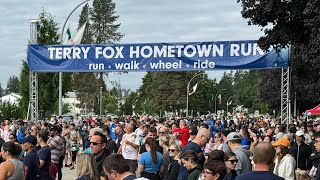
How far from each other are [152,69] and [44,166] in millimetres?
14487

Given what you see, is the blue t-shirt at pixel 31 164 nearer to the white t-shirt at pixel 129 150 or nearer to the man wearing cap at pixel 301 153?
the white t-shirt at pixel 129 150

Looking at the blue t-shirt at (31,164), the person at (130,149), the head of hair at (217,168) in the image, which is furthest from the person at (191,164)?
the person at (130,149)

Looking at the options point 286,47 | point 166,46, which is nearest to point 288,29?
point 286,47

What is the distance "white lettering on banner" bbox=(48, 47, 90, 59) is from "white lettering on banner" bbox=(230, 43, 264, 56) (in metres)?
6.24

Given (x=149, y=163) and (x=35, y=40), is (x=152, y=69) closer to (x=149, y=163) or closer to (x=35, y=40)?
(x=35, y=40)

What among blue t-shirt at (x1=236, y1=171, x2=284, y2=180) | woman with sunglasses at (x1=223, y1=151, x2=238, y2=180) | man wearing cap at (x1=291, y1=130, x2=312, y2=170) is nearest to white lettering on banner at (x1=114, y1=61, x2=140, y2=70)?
man wearing cap at (x1=291, y1=130, x2=312, y2=170)

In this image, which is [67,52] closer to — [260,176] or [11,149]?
[11,149]

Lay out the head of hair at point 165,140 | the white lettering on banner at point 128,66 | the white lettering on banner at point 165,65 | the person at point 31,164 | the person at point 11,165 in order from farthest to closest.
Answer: the white lettering on banner at point 128,66 → the white lettering on banner at point 165,65 → the head of hair at point 165,140 → the person at point 31,164 → the person at point 11,165

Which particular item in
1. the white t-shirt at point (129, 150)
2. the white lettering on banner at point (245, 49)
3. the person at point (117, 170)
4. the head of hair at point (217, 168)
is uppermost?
the white lettering on banner at point (245, 49)

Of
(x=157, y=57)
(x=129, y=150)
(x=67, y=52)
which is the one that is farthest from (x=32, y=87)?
(x=129, y=150)

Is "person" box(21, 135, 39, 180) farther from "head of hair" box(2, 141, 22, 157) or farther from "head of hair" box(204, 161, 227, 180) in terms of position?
"head of hair" box(204, 161, 227, 180)

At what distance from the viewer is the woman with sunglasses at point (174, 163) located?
8.49 meters

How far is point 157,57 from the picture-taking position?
23531 mm

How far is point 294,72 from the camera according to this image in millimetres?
41250
